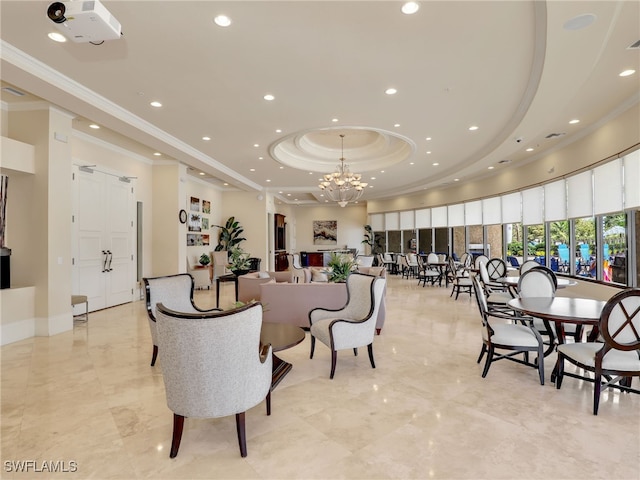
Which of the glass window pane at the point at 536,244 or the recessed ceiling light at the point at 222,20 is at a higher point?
the recessed ceiling light at the point at 222,20

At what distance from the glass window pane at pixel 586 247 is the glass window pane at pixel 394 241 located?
28.1 feet

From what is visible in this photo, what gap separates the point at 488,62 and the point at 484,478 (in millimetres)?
4036

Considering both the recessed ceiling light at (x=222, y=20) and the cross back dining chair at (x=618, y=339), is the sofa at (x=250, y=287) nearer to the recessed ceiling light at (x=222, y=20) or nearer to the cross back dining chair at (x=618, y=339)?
the recessed ceiling light at (x=222, y=20)

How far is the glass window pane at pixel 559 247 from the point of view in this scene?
746 cm

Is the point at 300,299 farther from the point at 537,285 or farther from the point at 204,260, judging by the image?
the point at 204,260

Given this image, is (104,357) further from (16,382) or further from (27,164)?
(27,164)

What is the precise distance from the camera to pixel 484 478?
2115 millimetres

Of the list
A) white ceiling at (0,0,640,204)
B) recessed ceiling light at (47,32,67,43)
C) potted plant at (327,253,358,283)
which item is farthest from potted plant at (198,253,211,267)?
recessed ceiling light at (47,32,67,43)

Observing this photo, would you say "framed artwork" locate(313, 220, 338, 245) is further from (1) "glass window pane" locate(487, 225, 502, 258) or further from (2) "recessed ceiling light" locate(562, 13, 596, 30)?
(2) "recessed ceiling light" locate(562, 13, 596, 30)

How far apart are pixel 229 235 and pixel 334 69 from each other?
902 centimetres

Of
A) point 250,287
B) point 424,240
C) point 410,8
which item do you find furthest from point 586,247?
point 424,240

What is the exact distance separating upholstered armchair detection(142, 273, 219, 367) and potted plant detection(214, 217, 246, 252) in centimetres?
777

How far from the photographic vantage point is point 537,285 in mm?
4320

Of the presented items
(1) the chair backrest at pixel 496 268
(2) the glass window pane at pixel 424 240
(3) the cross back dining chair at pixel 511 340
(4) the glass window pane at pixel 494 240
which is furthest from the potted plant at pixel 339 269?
(2) the glass window pane at pixel 424 240
